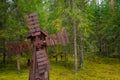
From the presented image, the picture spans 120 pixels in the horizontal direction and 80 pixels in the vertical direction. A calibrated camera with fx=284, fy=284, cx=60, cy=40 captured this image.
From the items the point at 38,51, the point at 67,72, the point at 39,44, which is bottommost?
the point at 67,72

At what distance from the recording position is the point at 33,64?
58.6 ft

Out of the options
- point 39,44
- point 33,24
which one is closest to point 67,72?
point 39,44

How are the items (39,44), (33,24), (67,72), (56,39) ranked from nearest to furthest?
(39,44) → (33,24) → (56,39) → (67,72)

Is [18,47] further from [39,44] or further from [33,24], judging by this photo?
[33,24]

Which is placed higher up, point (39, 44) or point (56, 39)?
point (56, 39)

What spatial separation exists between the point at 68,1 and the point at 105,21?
1711 centimetres

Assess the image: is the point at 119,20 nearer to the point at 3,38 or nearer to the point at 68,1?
the point at 68,1

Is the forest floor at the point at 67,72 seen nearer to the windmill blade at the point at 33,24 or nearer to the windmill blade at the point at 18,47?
the windmill blade at the point at 18,47


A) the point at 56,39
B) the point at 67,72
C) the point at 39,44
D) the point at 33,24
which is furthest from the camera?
the point at 67,72

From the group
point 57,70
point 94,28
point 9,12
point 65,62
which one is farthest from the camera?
point 94,28

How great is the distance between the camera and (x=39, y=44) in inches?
688

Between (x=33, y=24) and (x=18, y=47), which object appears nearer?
(x=33, y=24)

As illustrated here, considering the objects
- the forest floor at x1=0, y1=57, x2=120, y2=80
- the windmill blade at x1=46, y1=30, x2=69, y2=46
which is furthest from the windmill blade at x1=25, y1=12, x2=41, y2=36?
the forest floor at x1=0, y1=57, x2=120, y2=80

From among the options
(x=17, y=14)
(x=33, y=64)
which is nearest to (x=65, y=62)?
(x=17, y=14)
